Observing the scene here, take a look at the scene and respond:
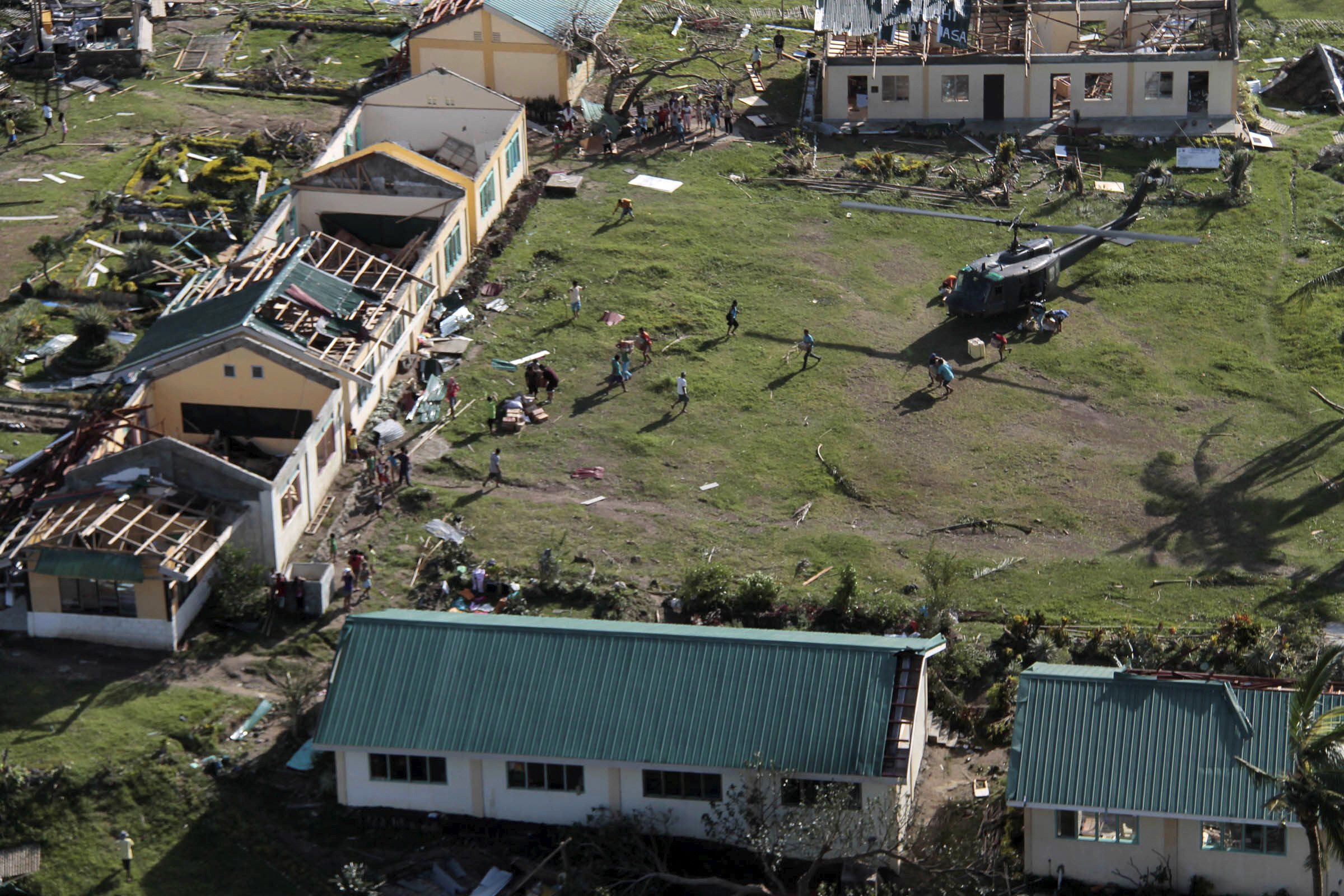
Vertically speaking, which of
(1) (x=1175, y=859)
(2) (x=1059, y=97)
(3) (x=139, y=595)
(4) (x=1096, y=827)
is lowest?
(1) (x=1175, y=859)

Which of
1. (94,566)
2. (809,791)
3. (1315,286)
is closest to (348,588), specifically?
(94,566)

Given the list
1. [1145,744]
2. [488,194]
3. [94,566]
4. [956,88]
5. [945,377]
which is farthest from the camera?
[956,88]

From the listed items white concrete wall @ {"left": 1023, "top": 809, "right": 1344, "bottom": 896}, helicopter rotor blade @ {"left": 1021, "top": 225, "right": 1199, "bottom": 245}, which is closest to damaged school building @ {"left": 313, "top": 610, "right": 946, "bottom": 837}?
white concrete wall @ {"left": 1023, "top": 809, "right": 1344, "bottom": 896}

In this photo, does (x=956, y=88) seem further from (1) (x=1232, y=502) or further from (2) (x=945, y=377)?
(1) (x=1232, y=502)

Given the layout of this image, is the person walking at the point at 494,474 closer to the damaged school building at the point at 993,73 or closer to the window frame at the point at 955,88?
the damaged school building at the point at 993,73

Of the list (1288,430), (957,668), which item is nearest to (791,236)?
(1288,430)

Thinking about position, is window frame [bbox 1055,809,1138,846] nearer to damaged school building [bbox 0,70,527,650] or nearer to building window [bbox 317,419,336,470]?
damaged school building [bbox 0,70,527,650]
